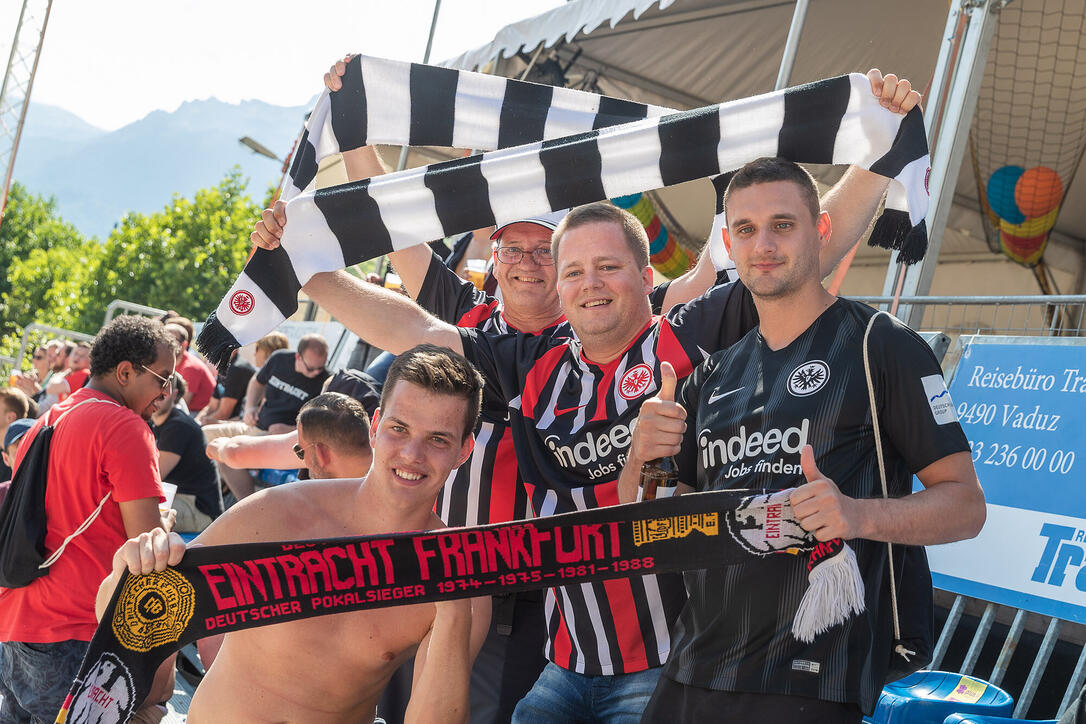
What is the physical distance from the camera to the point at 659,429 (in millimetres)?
2033

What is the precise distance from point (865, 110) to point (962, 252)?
10808 millimetres

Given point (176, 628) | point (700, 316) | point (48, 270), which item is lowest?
point (48, 270)

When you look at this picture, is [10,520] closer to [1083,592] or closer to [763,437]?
[763,437]

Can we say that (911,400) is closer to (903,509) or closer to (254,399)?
(903,509)

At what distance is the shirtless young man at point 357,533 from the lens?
235cm

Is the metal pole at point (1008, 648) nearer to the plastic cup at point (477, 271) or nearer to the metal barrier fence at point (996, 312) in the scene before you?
the metal barrier fence at point (996, 312)

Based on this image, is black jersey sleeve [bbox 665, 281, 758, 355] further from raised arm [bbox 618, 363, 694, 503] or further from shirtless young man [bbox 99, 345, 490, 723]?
shirtless young man [bbox 99, 345, 490, 723]

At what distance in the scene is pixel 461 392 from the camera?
2.43 meters

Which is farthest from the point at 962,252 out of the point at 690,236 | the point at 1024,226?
the point at 690,236

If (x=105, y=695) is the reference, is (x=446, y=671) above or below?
above

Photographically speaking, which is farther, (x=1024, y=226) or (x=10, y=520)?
(x=1024, y=226)

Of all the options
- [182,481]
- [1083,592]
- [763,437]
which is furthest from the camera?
[182,481]

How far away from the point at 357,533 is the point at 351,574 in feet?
1.04

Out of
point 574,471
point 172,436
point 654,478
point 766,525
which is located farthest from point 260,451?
point 766,525
